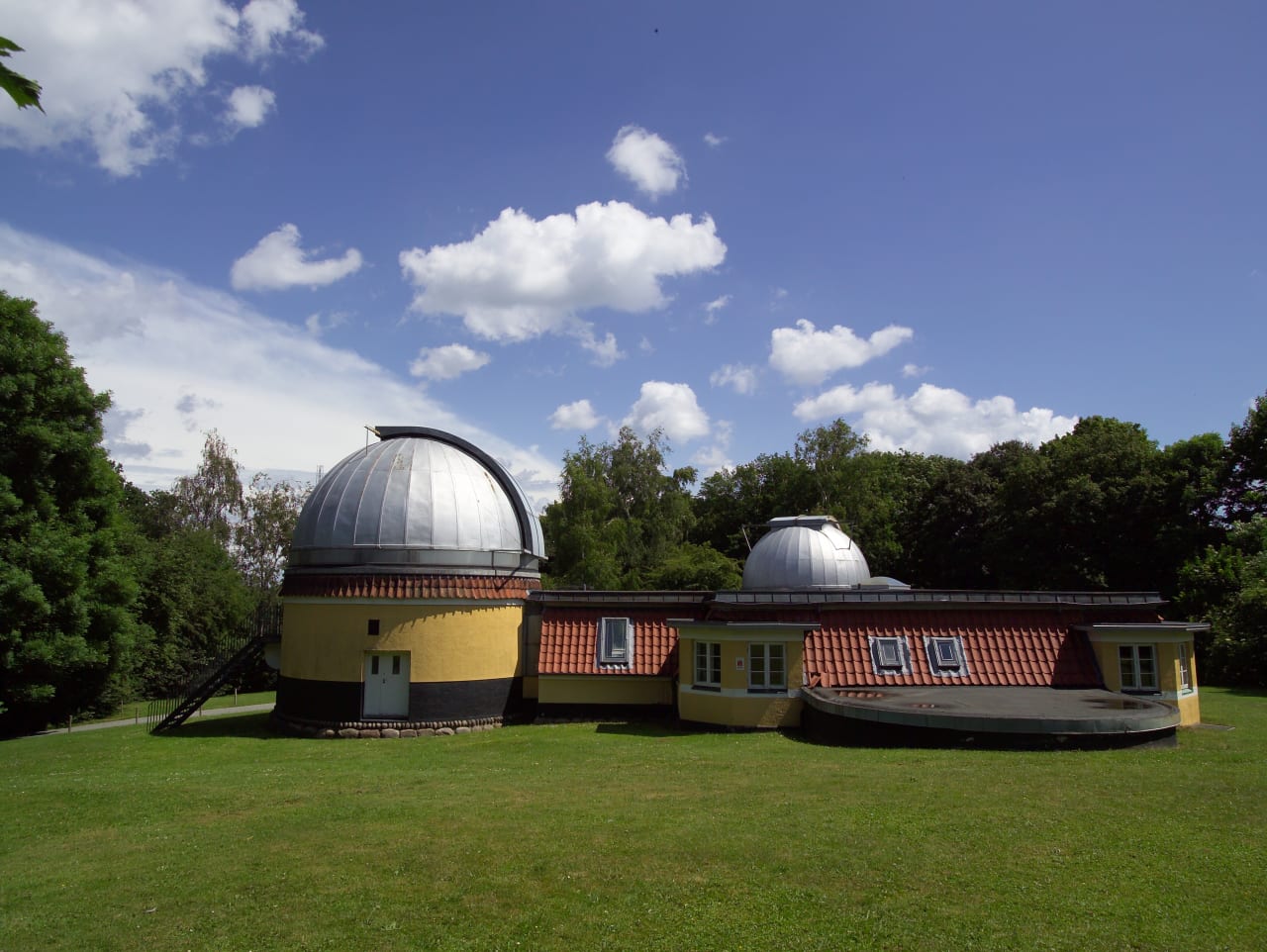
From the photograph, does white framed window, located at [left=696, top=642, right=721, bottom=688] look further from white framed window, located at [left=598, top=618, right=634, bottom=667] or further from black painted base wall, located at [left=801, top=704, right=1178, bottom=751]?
black painted base wall, located at [left=801, top=704, right=1178, bottom=751]

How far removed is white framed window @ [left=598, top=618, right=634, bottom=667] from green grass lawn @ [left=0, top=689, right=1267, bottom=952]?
7.45 meters

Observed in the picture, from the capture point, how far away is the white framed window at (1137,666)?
790 inches

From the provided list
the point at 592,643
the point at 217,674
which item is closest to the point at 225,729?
the point at 217,674

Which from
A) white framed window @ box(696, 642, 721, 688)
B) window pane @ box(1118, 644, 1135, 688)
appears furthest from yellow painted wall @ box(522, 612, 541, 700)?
window pane @ box(1118, 644, 1135, 688)

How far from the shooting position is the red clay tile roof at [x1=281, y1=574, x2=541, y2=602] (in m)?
22.1

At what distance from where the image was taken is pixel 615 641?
23797mm

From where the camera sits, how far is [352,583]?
22203 mm

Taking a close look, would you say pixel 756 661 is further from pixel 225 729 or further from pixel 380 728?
pixel 225 729

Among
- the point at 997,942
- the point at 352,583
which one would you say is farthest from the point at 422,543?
the point at 997,942

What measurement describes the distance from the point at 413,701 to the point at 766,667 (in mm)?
9459

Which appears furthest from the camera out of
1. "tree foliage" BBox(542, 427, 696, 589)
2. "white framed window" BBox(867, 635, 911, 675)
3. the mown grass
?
"tree foliage" BBox(542, 427, 696, 589)

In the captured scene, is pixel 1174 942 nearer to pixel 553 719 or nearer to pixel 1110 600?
pixel 1110 600

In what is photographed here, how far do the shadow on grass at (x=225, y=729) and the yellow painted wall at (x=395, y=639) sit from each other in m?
1.85

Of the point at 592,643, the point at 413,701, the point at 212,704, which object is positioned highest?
the point at 592,643
